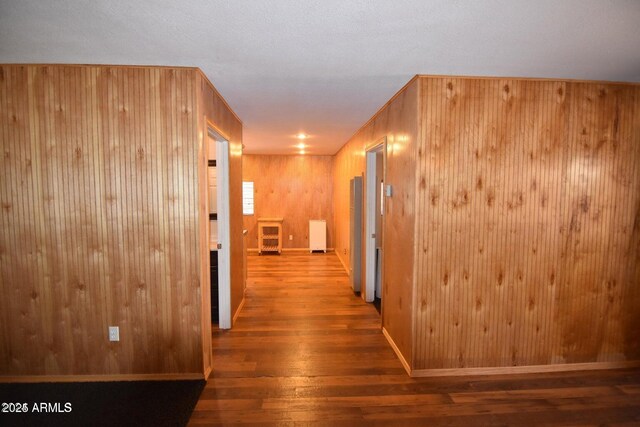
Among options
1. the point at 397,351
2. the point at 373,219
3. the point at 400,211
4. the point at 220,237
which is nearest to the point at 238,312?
the point at 220,237

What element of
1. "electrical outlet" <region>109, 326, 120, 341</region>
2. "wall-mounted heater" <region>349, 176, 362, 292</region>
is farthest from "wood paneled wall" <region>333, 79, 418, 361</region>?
"electrical outlet" <region>109, 326, 120, 341</region>

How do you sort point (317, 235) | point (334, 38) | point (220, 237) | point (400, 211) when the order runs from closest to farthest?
point (334, 38) < point (400, 211) < point (220, 237) < point (317, 235)

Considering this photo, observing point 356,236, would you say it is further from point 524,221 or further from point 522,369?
point 522,369

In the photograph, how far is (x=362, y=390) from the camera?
8.55ft

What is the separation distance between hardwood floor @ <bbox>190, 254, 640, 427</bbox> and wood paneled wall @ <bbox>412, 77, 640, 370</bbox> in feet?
0.73

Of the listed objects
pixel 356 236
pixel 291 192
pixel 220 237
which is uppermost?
pixel 291 192

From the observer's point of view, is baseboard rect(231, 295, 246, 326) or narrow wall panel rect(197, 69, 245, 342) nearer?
narrow wall panel rect(197, 69, 245, 342)

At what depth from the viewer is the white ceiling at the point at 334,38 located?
1.71 metres

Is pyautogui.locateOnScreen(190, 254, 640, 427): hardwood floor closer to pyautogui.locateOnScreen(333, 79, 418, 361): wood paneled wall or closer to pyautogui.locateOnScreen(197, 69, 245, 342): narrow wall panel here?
pyautogui.locateOnScreen(333, 79, 418, 361): wood paneled wall

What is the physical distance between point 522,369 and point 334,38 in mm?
3085

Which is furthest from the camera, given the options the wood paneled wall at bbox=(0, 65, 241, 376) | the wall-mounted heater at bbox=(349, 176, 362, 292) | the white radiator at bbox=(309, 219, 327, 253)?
the white radiator at bbox=(309, 219, 327, 253)

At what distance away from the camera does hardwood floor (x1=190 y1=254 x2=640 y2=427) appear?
2307mm

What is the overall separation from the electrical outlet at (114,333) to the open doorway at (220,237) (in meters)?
1.16

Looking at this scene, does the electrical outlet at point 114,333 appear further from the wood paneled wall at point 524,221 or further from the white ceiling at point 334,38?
the wood paneled wall at point 524,221
